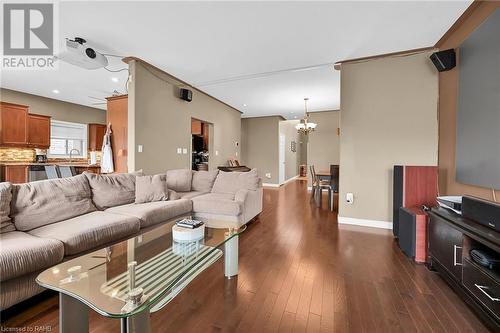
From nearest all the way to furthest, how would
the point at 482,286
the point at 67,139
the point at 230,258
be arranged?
the point at 482,286, the point at 230,258, the point at 67,139

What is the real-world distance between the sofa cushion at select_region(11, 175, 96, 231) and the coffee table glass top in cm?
98

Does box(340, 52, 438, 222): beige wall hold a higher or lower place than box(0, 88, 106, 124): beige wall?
lower

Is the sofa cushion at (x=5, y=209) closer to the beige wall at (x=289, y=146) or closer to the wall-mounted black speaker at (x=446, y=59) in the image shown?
the wall-mounted black speaker at (x=446, y=59)

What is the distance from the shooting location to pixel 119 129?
4.17 metres

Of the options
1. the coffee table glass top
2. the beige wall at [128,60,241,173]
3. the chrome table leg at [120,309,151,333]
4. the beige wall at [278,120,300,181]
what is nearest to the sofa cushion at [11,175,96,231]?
the coffee table glass top

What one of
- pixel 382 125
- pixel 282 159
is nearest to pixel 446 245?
pixel 382 125

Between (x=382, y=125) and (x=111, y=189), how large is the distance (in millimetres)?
4063

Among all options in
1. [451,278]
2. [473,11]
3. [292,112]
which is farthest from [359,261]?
[292,112]

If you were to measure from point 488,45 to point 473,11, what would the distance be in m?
0.62

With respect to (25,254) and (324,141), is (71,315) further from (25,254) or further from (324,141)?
(324,141)

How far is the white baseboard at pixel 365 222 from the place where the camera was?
348cm

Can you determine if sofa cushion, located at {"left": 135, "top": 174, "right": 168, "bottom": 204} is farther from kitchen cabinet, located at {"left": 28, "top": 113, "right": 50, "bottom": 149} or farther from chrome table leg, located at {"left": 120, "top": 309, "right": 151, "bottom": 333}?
kitchen cabinet, located at {"left": 28, "top": 113, "right": 50, "bottom": 149}

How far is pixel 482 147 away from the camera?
2092 millimetres
